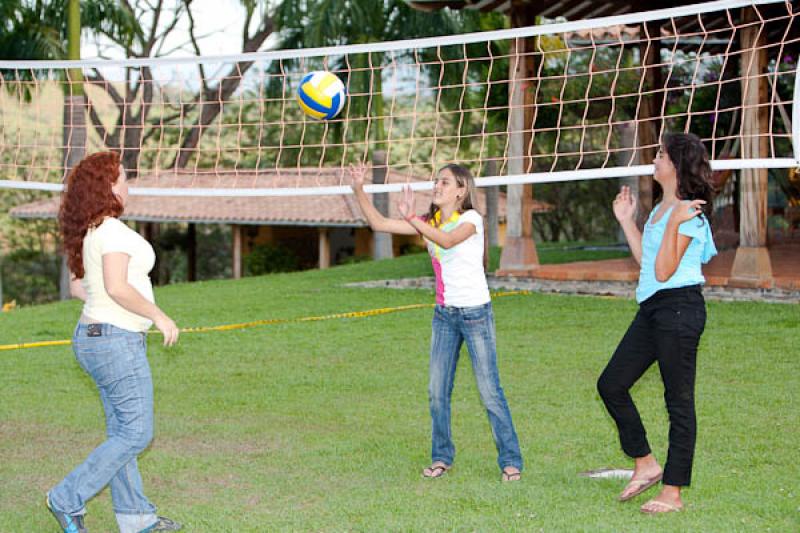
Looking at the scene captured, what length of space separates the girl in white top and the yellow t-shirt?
47.7 inches

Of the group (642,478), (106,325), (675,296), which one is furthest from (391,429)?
(106,325)

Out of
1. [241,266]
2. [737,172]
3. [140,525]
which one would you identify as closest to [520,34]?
[140,525]

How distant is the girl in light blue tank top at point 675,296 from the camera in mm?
4797

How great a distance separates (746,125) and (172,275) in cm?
3389

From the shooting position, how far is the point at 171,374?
29.0ft

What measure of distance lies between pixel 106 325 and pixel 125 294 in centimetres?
19

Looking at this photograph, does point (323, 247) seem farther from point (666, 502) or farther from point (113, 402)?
point (113, 402)

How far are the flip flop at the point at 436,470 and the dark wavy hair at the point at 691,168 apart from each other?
1.71m

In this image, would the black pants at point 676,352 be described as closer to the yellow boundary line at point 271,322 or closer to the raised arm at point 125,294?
the raised arm at point 125,294

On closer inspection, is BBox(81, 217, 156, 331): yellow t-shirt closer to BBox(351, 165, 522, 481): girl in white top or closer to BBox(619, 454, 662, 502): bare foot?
BBox(351, 165, 522, 481): girl in white top

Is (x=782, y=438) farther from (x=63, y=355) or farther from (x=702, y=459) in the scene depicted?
(x=63, y=355)

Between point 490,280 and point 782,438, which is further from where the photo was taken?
point 490,280

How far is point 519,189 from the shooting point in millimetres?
15477

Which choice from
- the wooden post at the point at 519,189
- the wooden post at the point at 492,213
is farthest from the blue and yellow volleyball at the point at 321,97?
the wooden post at the point at 492,213
